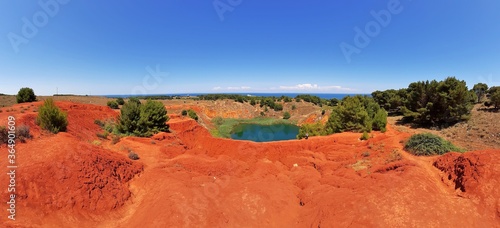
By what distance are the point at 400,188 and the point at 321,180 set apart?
13.6 ft

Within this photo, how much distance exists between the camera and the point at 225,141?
77.2 feet

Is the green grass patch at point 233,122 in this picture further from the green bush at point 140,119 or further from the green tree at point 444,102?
the green tree at point 444,102

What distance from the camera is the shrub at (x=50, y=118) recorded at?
17.1 metres

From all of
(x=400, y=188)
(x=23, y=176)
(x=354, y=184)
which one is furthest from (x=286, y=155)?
(x=23, y=176)

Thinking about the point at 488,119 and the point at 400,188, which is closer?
the point at 400,188

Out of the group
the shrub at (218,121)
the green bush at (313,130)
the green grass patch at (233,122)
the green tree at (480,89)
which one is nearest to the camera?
the green bush at (313,130)

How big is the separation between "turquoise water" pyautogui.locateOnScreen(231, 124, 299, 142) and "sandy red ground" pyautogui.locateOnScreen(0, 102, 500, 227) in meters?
32.0

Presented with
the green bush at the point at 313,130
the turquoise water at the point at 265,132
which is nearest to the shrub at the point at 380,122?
the green bush at the point at 313,130

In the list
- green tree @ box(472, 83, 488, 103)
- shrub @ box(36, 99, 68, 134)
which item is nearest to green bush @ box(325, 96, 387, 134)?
shrub @ box(36, 99, 68, 134)

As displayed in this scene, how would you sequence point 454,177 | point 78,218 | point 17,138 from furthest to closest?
1. point 17,138
2. point 454,177
3. point 78,218

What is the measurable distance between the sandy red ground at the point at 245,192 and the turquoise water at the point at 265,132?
3201 centimetres

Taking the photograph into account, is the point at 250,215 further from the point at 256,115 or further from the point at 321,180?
the point at 256,115

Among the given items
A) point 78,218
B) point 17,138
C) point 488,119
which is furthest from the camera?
point 488,119

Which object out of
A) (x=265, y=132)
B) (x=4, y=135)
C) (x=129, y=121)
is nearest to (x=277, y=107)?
(x=265, y=132)
